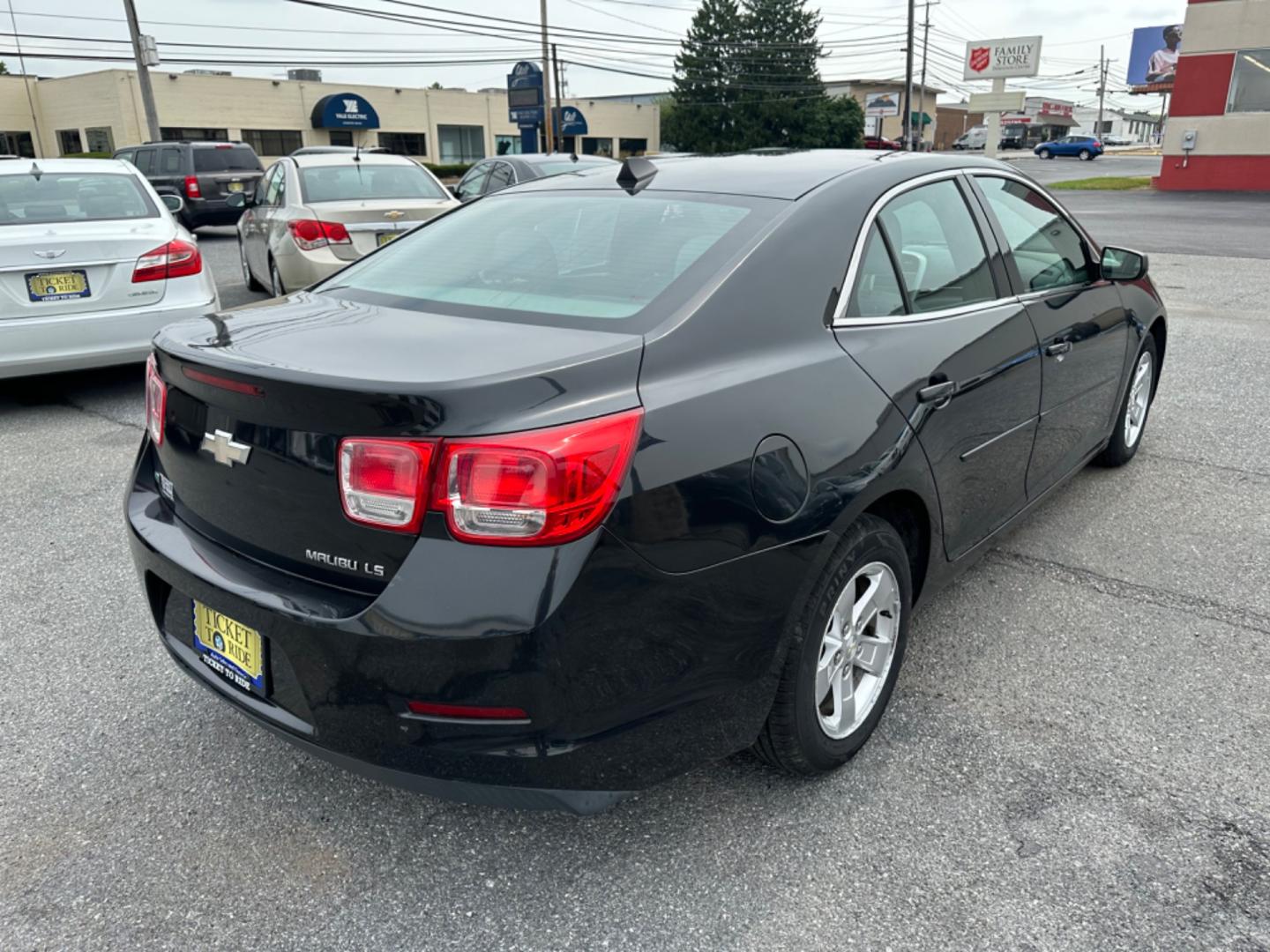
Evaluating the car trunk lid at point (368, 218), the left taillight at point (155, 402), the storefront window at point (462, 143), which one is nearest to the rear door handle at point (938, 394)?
the left taillight at point (155, 402)

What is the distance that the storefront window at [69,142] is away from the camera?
42.1 m

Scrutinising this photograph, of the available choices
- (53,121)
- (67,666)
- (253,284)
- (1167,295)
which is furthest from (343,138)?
(67,666)

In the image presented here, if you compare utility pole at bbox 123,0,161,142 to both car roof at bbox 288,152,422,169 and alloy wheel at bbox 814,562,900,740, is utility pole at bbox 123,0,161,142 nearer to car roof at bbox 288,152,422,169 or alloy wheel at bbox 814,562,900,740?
car roof at bbox 288,152,422,169

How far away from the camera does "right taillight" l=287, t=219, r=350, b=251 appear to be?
27.6 ft

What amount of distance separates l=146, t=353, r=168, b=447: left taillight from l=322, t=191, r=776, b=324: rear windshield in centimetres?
56

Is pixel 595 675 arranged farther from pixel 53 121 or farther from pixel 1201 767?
pixel 53 121

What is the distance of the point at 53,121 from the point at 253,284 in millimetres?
40730

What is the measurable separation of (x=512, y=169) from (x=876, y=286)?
10.8 metres

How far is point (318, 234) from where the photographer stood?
841 centimetres

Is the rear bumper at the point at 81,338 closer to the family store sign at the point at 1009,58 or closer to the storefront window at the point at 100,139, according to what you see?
the storefront window at the point at 100,139

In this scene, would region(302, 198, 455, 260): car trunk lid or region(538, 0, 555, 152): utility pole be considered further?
region(538, 0, 555, 152): utility pole

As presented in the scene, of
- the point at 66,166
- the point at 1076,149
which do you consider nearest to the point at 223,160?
the point at 66,166

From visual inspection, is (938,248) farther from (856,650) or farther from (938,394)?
(856,650)

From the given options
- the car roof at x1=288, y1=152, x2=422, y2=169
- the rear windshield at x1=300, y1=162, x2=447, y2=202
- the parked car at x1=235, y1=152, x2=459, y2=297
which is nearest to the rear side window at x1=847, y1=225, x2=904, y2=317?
the parked car at x1=235, y1=152, x2=459, y2=297
